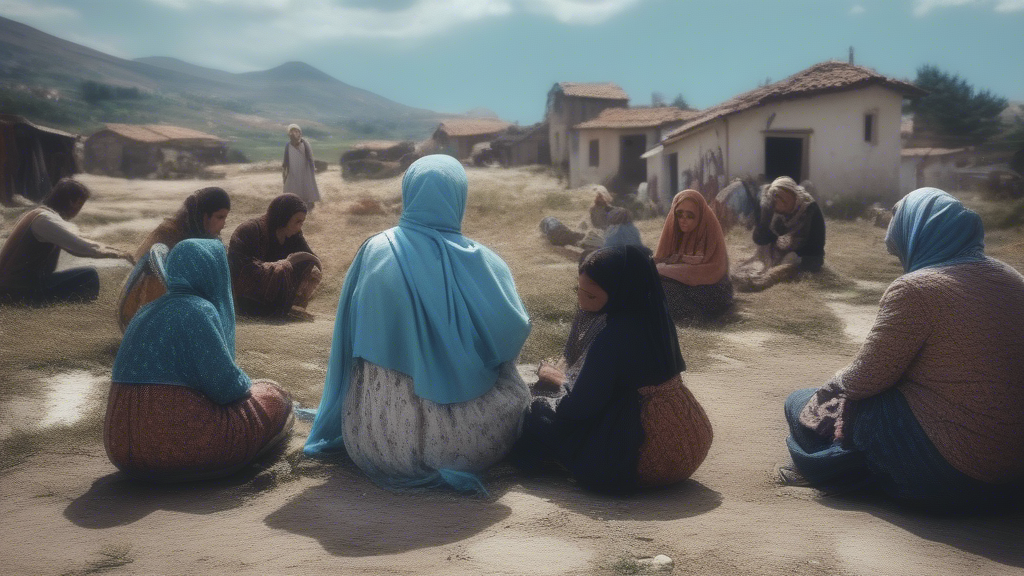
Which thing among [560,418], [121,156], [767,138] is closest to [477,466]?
[560,418]

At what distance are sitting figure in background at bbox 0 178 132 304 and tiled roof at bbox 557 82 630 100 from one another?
24.2m

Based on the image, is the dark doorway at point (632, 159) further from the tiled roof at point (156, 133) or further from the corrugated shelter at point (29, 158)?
the corrugated shelter at point (29, 158)

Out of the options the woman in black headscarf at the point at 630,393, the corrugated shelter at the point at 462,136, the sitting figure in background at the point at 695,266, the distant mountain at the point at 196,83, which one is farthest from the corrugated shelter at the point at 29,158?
the corrugated shelter at the point at 462,136

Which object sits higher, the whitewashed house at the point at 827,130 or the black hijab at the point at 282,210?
the whitewashed house at the point at 827,130

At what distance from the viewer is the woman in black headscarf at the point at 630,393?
3385mm

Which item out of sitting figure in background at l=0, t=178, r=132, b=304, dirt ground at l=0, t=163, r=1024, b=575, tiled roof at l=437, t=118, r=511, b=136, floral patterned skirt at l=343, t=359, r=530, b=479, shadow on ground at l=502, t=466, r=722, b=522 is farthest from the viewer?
tiled roof at l=437, t=118, r=511, b=136

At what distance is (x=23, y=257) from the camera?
6824mm

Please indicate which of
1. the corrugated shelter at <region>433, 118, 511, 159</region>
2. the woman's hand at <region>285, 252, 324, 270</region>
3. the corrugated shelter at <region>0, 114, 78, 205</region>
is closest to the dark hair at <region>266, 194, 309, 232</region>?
the woman's hand at <region>285, 252, 324, 270</region>

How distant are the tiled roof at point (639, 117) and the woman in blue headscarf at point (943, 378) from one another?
21663 millimetres

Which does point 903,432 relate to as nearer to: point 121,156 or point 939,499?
point 939,499

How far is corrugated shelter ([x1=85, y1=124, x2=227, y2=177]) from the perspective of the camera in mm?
22812

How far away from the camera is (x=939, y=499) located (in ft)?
10.6

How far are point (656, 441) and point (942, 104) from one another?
3220cm

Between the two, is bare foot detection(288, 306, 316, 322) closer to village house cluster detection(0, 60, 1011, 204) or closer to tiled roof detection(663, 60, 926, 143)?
village house cluster detection(0, 60, 1011, 204)
